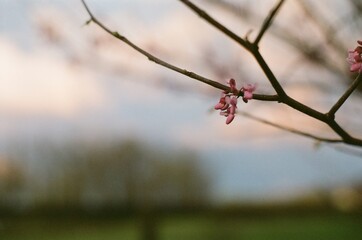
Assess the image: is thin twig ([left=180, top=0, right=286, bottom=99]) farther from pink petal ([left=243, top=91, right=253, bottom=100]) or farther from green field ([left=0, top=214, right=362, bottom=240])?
green field ([left=0, top=214, right=362, bottom=240])

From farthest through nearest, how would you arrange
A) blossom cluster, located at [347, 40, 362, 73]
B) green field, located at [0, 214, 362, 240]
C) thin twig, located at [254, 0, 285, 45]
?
green field, located at [0, 214, 362, 240]
thin twig, located at [254, 0, 285, 45]
blossom cluster, located at [347, 40, 362, 73]

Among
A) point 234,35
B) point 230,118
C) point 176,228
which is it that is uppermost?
point 176,228

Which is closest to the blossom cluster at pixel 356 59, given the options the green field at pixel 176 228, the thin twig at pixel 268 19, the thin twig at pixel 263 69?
the thin twig at pixel 263 69

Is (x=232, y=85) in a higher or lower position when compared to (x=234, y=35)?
lower

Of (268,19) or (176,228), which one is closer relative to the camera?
(268,19)

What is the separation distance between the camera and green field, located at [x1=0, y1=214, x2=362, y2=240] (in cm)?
1533

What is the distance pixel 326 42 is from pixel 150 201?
1090cm

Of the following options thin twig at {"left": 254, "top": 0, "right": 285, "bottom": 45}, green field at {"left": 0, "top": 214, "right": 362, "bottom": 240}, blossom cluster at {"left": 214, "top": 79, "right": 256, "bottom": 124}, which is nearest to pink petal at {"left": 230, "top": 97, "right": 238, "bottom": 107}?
blossom cluster at {"left": 214, "top": 79, "right": 256, "bottom": 124}

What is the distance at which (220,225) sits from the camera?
1650 cm

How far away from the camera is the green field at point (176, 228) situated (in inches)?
603

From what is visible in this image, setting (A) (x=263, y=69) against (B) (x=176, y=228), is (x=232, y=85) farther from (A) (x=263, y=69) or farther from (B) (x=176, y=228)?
(B) (x=176, y=228)

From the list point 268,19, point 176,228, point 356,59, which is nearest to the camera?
point 356,59

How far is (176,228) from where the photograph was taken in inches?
739

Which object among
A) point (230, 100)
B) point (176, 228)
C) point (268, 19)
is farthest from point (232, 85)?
point (176, 228)
